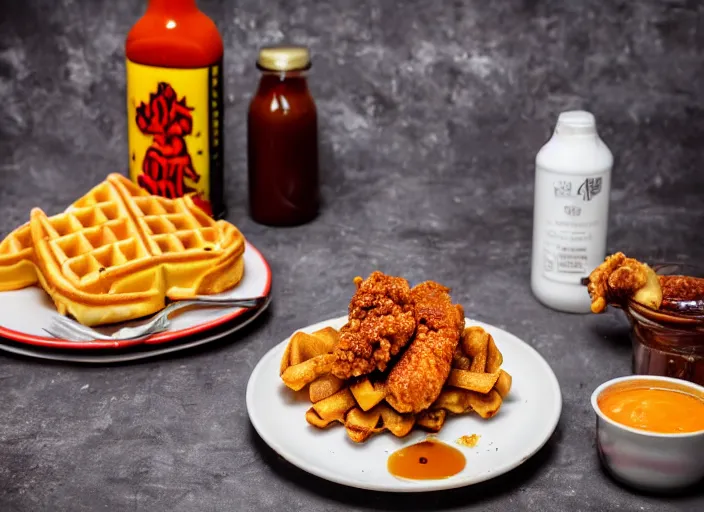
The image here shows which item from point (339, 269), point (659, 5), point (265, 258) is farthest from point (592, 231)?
point (659, 5)

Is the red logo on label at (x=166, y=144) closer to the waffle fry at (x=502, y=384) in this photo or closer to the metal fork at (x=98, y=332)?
the metal fork at (x=98, y=332)

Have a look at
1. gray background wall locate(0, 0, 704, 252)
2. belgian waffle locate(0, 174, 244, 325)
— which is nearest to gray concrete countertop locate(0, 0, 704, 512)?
gray background wall locate(0, 0, 704, 252)

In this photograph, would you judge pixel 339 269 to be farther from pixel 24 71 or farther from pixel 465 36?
pixel 24 71

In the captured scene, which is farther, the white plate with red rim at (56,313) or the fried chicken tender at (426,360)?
the white plate with red rim at (56,313)

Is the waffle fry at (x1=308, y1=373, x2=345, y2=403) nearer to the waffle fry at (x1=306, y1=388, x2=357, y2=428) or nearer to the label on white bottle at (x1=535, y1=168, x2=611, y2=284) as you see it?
the waffle fry at (x1=306, y1=388, x2=357, y2=428)

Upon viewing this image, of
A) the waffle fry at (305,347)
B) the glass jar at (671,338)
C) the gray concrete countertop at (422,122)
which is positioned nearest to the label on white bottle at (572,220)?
the gray concrete countertop at (422,122)

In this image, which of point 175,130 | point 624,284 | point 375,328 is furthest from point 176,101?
point 624,284
